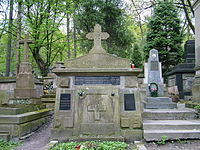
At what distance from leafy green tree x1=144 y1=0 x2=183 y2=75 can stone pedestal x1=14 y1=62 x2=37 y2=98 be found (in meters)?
→ 10.8

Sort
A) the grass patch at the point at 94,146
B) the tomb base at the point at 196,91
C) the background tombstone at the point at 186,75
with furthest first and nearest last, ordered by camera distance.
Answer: the background tombstone at the point at 186,75, the tomb base at the point at 196,91, the grass patch at the point at 94,146

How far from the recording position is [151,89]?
27.4ft

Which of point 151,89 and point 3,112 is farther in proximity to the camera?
point 151,89

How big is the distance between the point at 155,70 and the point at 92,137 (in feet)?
22.0

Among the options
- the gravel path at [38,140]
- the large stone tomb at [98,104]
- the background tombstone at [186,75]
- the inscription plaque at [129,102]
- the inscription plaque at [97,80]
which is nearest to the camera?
the gravel path at [38,140]

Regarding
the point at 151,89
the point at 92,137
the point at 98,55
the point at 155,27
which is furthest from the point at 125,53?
the point at 92,137

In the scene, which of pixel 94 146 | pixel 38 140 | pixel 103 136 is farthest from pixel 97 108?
pixel 38 140

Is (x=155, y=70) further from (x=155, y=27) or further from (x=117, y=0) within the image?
(x=117, y=0)

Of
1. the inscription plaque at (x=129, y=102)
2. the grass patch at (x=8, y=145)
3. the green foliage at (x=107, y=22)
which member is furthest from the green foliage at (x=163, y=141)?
the green foliage at (x=107, y=22)

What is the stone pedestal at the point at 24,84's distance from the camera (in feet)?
26.1

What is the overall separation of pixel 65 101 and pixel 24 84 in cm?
419

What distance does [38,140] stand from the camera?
4992 mm

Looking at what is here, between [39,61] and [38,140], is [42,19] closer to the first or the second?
[39,61]

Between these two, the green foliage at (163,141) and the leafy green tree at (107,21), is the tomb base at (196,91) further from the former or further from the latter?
the leafy green tree at (107,21)
